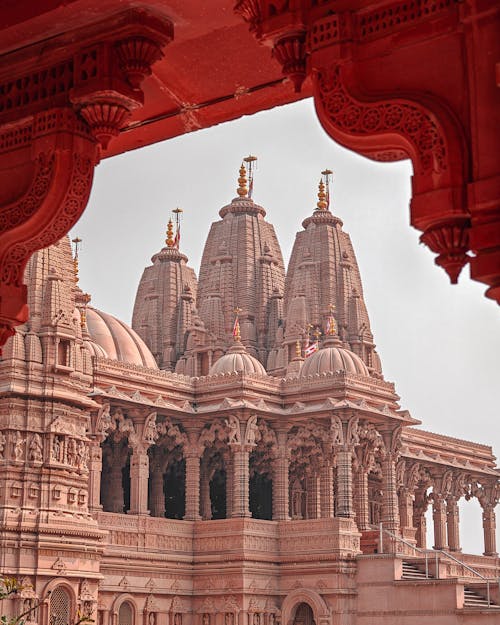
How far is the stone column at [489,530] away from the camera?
41.4 metres

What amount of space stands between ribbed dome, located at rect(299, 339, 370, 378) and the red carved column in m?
26.8

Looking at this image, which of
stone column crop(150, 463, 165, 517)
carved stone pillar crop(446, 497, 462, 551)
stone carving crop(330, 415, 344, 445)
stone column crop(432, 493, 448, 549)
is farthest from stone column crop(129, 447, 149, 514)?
carved stone pillar crop(446, 497, 462, 551)

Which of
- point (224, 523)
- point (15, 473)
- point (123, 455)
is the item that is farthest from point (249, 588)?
point (15, 473)

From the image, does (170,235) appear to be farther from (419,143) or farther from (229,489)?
(419,143)

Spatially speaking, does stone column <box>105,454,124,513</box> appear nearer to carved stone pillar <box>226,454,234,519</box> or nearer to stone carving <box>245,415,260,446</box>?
carved stone pillar <box>226,454,234,519</box>

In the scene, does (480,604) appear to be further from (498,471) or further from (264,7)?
(264,7)

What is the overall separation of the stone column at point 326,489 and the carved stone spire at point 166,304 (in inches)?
593

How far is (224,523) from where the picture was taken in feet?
98.3

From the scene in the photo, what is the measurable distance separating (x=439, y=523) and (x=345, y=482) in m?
11.5

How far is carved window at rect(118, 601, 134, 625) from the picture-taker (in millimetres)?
28328

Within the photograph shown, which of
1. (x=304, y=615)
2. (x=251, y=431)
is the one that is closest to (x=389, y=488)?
(x=304, y=615)

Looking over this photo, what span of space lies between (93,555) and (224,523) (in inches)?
203

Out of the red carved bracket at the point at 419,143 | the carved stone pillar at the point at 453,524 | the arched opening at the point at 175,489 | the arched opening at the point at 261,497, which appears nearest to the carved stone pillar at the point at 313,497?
the arched opening at the point at 261,497

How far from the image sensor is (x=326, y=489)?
32719 mm
